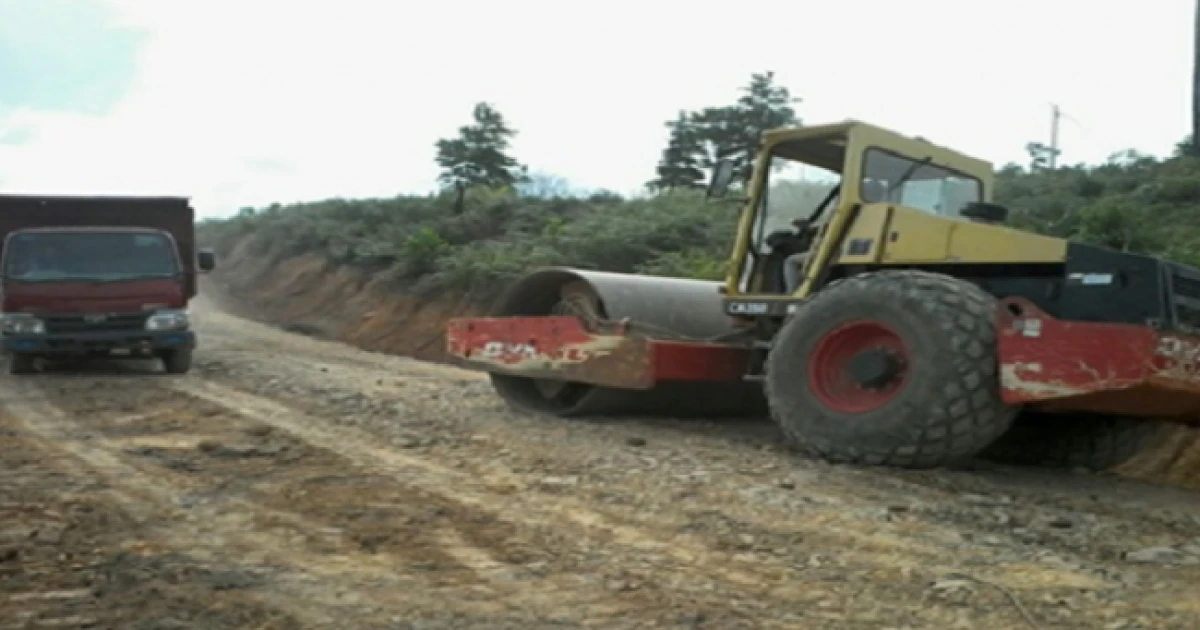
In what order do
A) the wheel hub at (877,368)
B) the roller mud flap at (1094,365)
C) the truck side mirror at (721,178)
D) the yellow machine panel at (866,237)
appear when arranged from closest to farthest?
the roller mud flap at (1094,365)
the wheel hub at (877,368)
the yellow machine panel at (866,237)
the truck side mirror at (721,178)

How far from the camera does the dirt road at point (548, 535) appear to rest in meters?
3.87

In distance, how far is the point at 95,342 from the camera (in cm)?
1223

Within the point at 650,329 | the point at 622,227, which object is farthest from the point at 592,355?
the point at 622,227

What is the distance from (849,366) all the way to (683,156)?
2621 cm

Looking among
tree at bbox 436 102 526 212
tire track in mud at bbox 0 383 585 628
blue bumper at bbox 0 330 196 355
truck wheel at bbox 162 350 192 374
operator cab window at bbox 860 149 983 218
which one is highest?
tree at bbox 436 102 526 212

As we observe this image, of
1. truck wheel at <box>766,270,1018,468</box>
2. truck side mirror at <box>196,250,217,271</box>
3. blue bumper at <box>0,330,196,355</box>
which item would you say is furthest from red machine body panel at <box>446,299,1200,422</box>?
truck side mirror at <box>196,250,217,271</box>

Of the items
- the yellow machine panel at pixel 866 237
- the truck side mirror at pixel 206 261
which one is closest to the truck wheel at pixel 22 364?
the truck side mirror at pixel 206 261

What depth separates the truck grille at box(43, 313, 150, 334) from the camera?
12.2 m

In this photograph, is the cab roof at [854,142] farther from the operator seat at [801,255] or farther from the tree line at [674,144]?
the tree line at [674,144]

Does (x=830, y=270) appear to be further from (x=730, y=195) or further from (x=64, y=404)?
(x=64, y=404)

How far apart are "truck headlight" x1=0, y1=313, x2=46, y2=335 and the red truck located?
0.01 m

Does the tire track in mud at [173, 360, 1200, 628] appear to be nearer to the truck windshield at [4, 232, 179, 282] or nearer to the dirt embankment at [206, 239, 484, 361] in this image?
the truck windshield at [4, 232, 179, 282]

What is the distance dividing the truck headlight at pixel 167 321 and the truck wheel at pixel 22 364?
4.28 feet

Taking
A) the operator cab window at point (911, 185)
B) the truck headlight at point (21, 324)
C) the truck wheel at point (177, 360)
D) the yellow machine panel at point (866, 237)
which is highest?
the operator cab window at point (911, 185)
